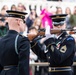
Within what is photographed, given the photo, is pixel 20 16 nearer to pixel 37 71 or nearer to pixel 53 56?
pixel 53 56

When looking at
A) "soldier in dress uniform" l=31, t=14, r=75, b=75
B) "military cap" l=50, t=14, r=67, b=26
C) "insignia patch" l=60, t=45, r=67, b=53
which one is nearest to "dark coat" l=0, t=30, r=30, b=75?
"soldier in dress uniform" l=31, t=14, r=75, b=75

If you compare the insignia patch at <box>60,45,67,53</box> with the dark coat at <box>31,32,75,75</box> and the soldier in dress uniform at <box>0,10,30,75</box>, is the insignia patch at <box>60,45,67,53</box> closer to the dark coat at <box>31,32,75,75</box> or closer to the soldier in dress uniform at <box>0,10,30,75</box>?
the dark coat at <box>31,32,75,75</box>

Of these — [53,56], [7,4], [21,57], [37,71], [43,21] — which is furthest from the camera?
[7,4]

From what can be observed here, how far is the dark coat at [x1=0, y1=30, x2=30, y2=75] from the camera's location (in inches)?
165

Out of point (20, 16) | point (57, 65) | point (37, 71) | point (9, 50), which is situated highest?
point (20, 16)

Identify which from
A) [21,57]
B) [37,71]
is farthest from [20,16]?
[37,71]

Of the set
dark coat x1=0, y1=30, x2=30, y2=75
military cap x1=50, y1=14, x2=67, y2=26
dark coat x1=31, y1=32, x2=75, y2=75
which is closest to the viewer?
dark coat x1=0, y1=30, x2=30, y2=75

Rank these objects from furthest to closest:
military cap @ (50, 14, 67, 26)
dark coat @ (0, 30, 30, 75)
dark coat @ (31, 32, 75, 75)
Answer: military cap @ (50, 14, 67, 26), dark coat @ (31, 32, 75, 75), dark coat @ (0, 30, 30, 75)

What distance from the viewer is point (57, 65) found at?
5.24 meters

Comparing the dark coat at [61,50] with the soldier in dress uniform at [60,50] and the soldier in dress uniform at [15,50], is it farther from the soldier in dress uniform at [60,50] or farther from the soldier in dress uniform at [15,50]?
the soldier in dress uniform at [15,50]

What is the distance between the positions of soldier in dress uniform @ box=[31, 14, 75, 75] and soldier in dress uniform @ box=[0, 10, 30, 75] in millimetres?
787

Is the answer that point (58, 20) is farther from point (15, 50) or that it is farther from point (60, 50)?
point (15, 50)

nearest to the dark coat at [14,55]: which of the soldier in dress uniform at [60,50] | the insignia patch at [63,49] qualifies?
the soldier in dress uniform at [60,50]

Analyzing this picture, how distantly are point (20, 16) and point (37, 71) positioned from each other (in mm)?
4242
